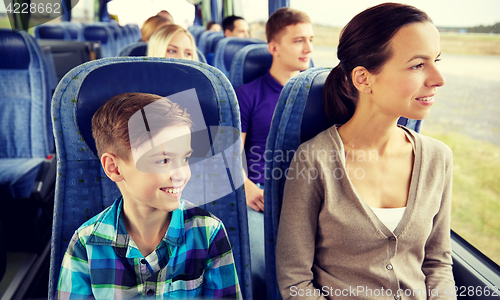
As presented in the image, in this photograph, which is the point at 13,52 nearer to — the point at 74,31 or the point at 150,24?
the point at 150,24

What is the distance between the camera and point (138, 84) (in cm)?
80

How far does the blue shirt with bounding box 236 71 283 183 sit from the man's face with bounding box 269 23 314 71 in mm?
137

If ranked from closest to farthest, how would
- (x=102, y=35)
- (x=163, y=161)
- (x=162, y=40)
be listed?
(x=163, y=161) → (x=162, y=40) → (x=102, y=35)

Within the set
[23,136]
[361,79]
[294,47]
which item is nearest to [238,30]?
[294,47]

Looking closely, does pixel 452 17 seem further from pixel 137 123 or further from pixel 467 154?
pixel 137 123

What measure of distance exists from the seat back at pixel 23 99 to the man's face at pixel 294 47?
1.31m

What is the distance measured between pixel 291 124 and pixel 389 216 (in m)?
0.35

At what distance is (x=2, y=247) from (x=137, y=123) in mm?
767

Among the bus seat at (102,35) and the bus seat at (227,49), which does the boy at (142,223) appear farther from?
the bus seat at (102,35)

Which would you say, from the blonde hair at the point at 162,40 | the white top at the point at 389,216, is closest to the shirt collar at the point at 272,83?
the blonde hair at the point at 162,40

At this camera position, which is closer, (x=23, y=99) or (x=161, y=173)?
(x=161, y=173)

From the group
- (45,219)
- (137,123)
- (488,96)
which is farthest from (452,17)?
(45,219)

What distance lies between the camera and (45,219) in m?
1.83

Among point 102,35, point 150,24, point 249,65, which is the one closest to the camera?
point 249,65
